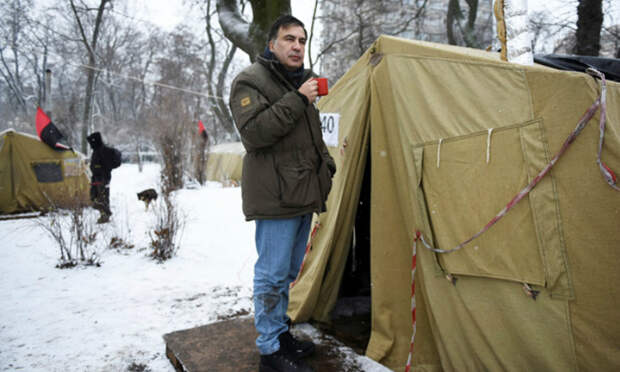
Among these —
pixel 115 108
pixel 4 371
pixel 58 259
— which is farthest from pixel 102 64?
pixel 4 371

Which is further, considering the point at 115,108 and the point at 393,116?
the point at 115,108

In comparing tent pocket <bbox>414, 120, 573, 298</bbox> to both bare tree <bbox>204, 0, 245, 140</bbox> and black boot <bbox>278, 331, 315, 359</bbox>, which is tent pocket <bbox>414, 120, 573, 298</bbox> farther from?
bare tree <bbox>204, 0, 245, 140</bbox>

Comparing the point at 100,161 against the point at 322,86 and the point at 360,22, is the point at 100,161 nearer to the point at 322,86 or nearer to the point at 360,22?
the point at 322,86

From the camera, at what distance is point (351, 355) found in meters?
2.49

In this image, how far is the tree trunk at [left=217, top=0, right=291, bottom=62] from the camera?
7.50m

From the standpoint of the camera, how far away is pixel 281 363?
207 centimetres

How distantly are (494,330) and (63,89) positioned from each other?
4206cm

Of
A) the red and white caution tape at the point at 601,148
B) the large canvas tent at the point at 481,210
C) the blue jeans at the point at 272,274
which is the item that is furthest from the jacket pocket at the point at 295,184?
the red and white caution tape at the point at 601,148

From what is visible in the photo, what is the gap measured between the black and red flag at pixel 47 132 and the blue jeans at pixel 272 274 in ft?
32.8

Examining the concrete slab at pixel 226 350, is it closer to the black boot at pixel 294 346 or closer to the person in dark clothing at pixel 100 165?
the black boot at pixel 294 346

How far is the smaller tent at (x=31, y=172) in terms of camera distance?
30.8ft

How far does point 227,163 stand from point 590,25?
16031 millimetres

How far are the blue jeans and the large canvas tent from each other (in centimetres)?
81

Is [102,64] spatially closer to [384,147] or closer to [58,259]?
[58,259]
